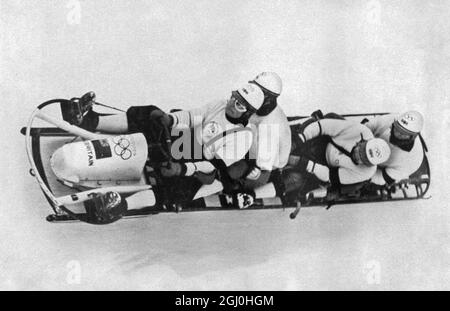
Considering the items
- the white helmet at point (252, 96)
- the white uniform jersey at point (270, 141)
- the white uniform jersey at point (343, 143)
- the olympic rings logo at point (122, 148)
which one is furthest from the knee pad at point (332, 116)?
the olympic rings logo at point (122, 148)

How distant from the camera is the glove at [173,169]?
4.33m

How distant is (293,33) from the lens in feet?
15.0

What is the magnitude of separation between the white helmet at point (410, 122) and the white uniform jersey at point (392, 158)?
0.05m

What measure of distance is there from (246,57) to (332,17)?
2.48 feet

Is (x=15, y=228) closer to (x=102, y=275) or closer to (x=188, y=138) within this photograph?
(x=102, y=275)

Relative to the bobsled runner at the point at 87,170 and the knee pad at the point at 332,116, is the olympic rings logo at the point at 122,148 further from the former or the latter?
the knee pad at the point at 332,116

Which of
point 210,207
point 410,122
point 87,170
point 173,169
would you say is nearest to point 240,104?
point 173,169

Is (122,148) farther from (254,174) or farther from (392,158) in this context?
(392,158)

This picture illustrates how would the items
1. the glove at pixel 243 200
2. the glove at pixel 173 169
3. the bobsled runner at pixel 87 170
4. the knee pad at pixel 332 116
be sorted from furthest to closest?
the knee pad at pixel 332 116 < the glove at pixel 243 200 < the glove at pixel 173 169 < the bobsled runner at pixel 87 170

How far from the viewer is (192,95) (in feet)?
14.6

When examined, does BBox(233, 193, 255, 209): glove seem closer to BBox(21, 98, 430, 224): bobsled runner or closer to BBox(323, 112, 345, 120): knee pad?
BBox(21, 98, 430, 224): bobsled runner

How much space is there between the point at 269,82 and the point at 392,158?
3.71ft

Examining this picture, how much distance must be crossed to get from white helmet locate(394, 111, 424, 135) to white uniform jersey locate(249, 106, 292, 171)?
2.93 feet

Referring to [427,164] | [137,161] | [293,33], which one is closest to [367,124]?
[427,164]
